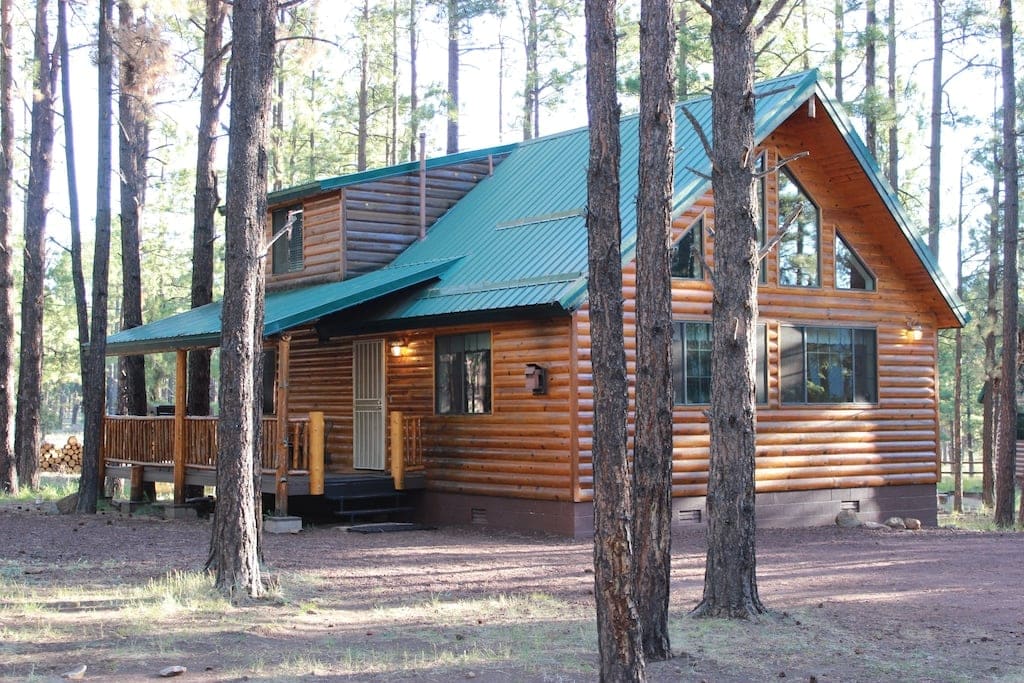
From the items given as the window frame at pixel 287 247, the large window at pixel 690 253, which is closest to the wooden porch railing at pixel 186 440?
the window frame at pixel 287 247

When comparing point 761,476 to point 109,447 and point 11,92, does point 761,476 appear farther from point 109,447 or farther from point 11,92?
point 11,92

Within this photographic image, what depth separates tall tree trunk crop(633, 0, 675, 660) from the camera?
27.2 ft

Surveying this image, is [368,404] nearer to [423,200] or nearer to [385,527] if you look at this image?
[385,527]

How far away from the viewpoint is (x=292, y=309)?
16188 mm

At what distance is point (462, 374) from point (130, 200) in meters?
8.06

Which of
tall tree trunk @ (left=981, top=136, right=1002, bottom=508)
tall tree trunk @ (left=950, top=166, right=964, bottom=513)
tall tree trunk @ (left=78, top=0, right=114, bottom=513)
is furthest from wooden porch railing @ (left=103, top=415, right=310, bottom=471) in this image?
tall tree trunk @ (left=981, top=136, right=1002, bottom=508)

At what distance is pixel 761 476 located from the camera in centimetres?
1686

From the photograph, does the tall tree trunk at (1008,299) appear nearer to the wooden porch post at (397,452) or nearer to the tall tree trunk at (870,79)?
the tall tree trunk at (870,79)

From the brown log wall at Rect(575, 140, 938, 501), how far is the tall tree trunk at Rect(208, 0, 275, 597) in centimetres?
616

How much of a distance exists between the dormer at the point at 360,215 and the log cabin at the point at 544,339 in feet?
0.13

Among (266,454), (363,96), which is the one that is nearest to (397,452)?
(266,454)

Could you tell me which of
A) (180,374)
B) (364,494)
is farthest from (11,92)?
(364,494)

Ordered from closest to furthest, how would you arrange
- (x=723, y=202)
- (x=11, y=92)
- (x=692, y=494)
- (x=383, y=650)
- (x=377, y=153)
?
(x=383, y=650)
(x=723, y=202)
(x=692, y=494)
(x=11, y=92)
(x=377, y=153)

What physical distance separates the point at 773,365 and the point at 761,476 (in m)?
1.66
